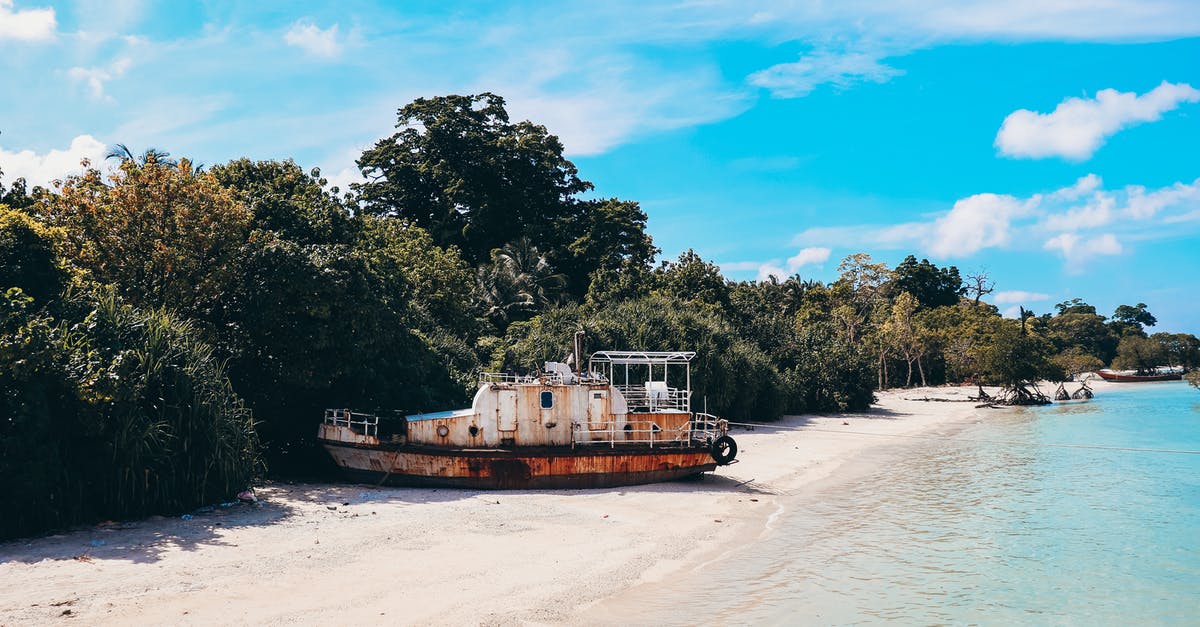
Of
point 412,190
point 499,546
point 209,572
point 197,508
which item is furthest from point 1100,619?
point 412,190

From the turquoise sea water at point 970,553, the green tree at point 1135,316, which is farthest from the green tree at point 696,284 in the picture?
the green tree at point 1135,316

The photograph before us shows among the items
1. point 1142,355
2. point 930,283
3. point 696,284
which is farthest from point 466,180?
point 1142,355

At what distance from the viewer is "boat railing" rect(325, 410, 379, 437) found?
18.9 meters

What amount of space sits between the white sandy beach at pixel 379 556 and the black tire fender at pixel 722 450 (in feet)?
2.81

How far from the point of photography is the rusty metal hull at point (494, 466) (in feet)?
59.9

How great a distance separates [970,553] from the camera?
14.1 meters

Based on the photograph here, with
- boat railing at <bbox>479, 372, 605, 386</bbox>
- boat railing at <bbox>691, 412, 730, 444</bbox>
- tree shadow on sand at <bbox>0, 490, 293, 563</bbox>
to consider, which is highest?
boat railing at <bbox>479, 372, 605, 386</bbox>

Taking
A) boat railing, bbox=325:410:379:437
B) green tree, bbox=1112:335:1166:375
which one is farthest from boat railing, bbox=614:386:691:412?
green tree, bbox=1112:335:1166:375

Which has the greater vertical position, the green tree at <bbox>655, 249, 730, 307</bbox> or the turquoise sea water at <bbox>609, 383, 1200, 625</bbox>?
the green tree at <bbox>655, 249, 730, 307</bbox>

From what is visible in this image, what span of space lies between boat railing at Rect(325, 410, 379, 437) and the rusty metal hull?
1.87 feet

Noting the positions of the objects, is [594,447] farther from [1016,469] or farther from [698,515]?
[1016,469]

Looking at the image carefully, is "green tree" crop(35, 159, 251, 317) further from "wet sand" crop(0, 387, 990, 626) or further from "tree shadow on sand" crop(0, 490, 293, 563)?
"tree shadow on sand" crop(0, 490, 293, 563)

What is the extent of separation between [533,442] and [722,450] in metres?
5.17

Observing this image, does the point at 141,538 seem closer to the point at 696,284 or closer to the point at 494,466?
the point at 494,466
